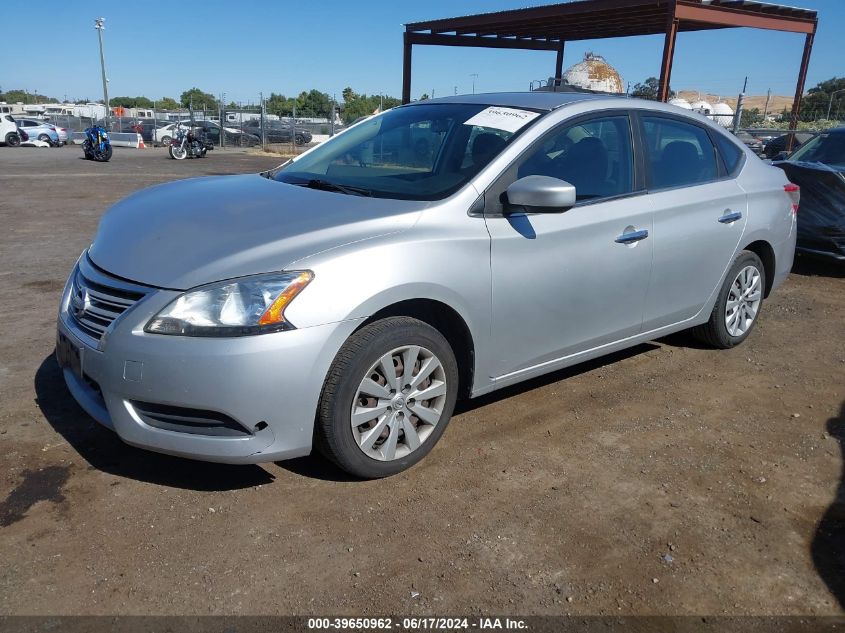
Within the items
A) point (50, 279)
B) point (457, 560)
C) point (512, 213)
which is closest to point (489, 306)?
point (512, 213)

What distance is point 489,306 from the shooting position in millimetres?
3330

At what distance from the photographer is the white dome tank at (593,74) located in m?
21.5

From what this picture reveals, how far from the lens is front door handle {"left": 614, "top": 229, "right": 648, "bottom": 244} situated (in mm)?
3858

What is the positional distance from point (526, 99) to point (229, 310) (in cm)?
225

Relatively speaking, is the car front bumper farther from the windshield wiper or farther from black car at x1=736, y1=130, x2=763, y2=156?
black car at x1=736, y1=130, x2=763, y2=156

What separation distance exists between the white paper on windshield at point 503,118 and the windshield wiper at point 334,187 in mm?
777

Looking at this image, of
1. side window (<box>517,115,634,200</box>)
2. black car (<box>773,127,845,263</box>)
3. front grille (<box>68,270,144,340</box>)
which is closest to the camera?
front grille (<box>68,270,144,340</box>)

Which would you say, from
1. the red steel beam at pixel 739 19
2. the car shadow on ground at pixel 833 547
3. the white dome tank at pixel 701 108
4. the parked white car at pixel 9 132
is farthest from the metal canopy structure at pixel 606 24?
the parked white car at pixel 9 132

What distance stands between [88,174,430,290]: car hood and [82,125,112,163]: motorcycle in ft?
67.7

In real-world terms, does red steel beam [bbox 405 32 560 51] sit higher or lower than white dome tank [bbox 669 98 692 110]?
higher

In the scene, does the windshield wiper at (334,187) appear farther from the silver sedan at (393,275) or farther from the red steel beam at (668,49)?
the red steel beam at (668,49)

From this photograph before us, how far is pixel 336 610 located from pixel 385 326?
115 centimetres

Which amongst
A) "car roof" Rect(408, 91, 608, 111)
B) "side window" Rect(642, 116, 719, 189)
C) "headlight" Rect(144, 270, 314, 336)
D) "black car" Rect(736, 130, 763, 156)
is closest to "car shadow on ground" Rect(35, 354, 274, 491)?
"headlight" Rect(144, 270, 314, 336)

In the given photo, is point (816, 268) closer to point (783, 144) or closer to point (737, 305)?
point (737, 305)
